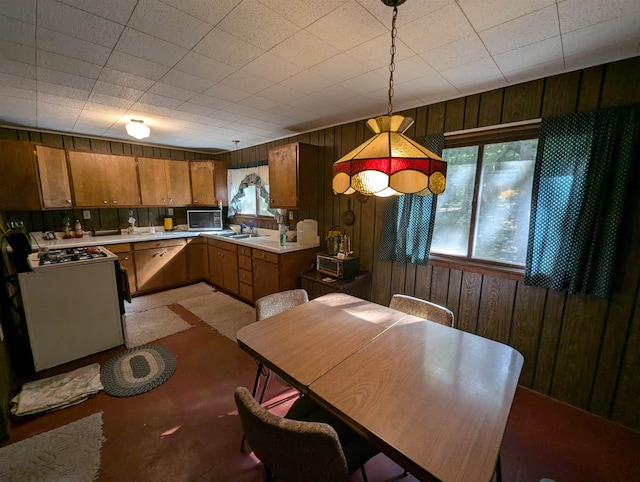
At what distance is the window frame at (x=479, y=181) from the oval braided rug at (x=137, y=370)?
101 inches

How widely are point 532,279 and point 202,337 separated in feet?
9.95

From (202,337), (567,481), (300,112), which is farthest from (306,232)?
(567,481)

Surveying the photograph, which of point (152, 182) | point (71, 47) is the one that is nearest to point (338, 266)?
point (71, 47)

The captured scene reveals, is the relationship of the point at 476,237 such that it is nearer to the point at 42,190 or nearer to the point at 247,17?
the point at 247,17

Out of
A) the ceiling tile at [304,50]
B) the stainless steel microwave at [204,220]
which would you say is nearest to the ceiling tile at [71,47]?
the ceiling tile at [304,50]

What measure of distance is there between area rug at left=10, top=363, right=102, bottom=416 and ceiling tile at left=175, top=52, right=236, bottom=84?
2.44m

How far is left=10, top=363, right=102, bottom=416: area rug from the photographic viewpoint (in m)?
1.81

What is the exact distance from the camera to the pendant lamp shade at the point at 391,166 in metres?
0.99

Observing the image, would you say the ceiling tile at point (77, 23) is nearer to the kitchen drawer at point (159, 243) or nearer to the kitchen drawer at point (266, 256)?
the kitchen drawer at point (266, 256)

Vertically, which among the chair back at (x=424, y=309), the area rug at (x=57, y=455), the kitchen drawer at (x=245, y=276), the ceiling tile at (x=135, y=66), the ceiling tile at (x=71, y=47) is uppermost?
the ceiling tile at (x=135, y=66)

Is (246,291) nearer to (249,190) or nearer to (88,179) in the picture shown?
(249,190)

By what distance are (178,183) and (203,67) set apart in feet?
10.1

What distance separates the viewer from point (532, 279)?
1953 mm

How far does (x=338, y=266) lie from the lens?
2.82 meters
